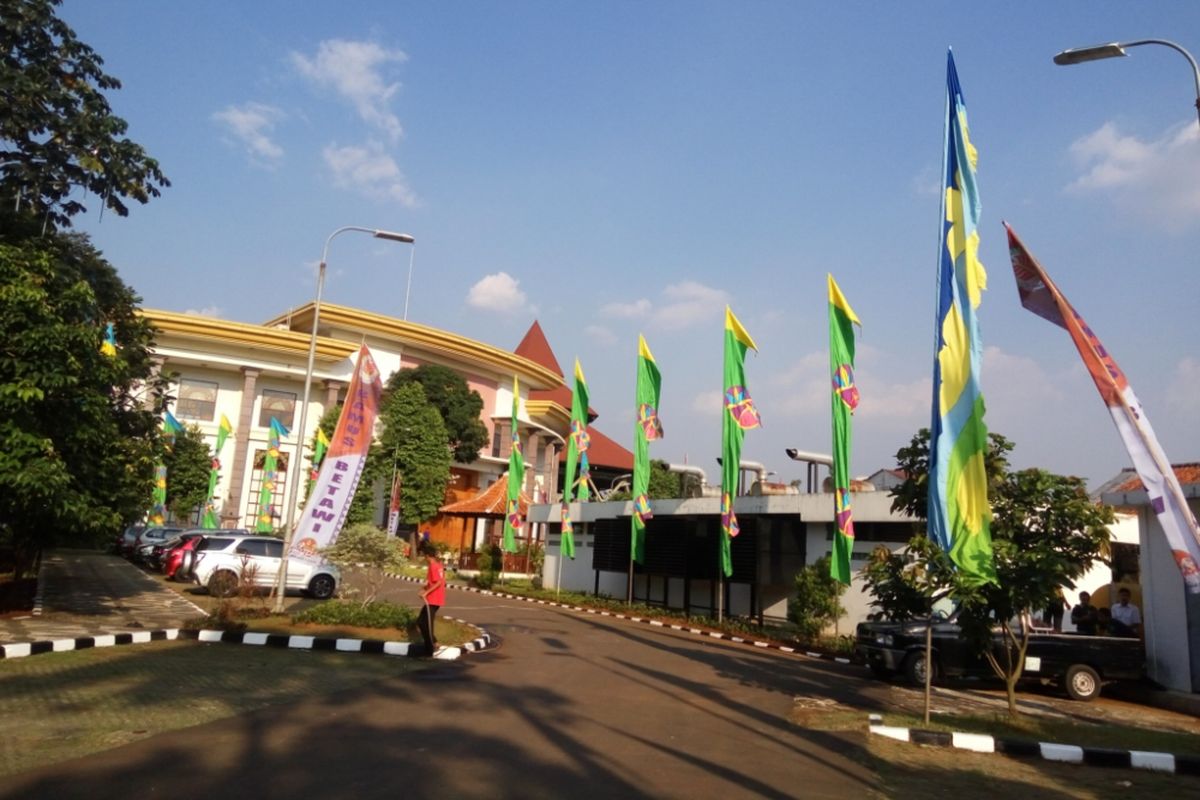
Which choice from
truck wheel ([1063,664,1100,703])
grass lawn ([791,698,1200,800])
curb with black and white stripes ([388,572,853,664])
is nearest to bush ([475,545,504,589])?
curb with black and white stripes ([388,572,853,664])

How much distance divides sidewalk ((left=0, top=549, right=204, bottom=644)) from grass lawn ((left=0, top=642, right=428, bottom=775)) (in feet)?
7.06

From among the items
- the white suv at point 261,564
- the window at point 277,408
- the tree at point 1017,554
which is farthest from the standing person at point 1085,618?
the window at point 277,408

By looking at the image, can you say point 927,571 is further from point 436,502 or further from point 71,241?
point 436,502

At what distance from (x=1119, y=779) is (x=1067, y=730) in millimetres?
2631

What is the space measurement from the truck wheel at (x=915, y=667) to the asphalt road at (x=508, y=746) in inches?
56.7

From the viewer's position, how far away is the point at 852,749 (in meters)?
8.53

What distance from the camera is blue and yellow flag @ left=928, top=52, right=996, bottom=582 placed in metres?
9.08

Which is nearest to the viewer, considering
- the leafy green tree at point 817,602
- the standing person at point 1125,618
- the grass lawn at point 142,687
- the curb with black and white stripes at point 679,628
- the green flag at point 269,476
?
the grass lawn at point 142,687

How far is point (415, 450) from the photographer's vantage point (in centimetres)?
5078

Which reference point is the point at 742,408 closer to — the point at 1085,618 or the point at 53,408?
the point at 1085,618

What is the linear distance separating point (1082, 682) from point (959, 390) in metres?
7.47

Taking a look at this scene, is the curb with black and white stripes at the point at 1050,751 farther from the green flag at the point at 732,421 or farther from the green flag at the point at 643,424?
the green flag at the point at 643,424

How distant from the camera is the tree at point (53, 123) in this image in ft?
53.2

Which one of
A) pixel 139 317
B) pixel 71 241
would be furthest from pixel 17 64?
pixel 139 317
